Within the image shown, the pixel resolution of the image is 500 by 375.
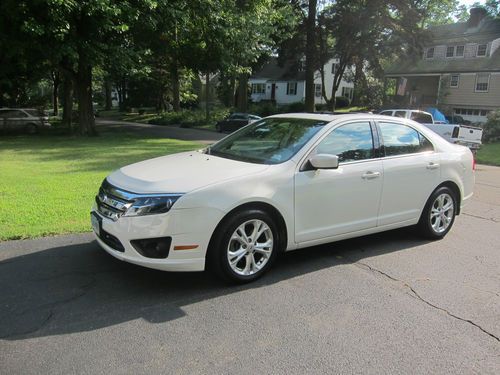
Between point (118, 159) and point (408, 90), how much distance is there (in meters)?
37.0

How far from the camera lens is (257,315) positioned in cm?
392

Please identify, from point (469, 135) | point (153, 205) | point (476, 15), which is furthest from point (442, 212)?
point (476, 15)

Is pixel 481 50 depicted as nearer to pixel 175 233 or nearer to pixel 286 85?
pixel 286 85

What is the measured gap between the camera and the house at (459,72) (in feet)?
121

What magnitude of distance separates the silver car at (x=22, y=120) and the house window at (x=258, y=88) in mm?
40139

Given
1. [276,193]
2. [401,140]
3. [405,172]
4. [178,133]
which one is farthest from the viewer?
[178,133]

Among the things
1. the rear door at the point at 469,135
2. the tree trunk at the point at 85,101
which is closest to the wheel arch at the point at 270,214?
the rear door at the point at 469,135

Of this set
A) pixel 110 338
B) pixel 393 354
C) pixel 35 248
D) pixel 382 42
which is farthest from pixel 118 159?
pixel 382 42

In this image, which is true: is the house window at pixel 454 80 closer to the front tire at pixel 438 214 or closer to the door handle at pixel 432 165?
the front tire at pixel 438 214

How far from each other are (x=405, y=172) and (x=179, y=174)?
2.82 m

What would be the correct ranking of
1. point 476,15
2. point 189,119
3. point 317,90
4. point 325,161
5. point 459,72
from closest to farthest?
point 325,161
point 459,72
point 189,119
point 476,15
point 317,90

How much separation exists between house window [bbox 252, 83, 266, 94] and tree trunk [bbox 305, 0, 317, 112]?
2799 cm

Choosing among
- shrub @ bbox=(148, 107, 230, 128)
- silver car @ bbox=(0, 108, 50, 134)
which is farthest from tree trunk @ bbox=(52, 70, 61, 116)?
silver car @ bbox=(0, 108, 50, 134)

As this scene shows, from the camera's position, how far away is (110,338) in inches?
137
